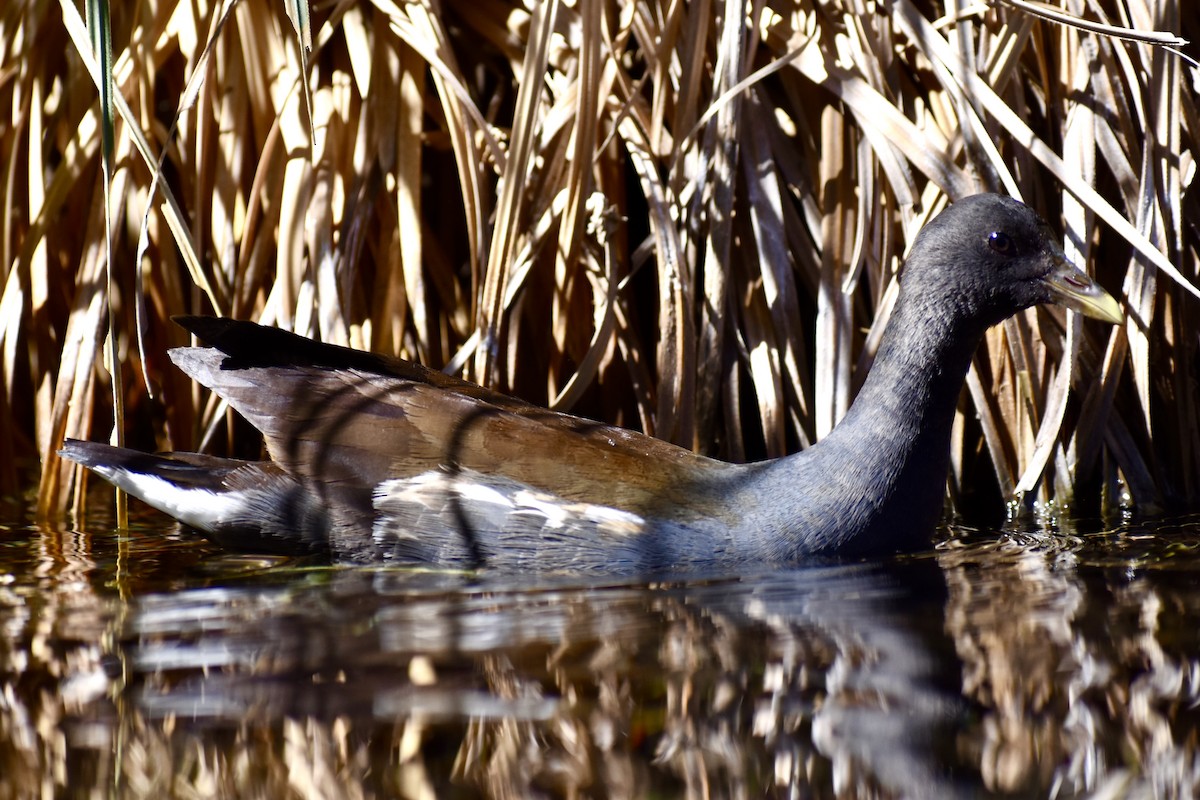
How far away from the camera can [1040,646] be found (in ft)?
6.28

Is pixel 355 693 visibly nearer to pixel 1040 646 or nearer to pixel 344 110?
pixel 1040 646

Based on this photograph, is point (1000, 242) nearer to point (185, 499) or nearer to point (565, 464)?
point (565, 464)

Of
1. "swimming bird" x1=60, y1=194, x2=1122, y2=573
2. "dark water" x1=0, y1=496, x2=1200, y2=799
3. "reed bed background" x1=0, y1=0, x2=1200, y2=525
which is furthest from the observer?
"reed bed background" x1=0, y1=0, x2=1200, y2=525

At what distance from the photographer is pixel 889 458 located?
9.05ft

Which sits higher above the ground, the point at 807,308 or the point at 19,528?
the point at 807,308

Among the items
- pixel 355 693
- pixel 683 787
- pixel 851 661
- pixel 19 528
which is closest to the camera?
pixel 683 787

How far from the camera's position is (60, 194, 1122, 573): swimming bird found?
2.70 metres

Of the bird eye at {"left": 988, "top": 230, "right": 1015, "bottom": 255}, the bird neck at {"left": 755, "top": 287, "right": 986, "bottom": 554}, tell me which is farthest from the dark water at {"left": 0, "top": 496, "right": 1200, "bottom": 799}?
the bird eye at {"left": 988, "top": 230, "right": 1015, "bottom": 255}

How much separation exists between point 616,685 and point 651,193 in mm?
1637

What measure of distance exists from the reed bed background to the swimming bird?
28cm

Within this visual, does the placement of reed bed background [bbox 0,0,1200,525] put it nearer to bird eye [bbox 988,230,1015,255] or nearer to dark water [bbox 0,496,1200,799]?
bird eye [bbox 988,230,1015,255]

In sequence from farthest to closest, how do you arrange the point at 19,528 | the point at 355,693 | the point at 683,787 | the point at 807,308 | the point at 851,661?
1. the point at 807,308
2. the point at 19,528
3. the point at 851,661
4. the point at 355,693
5. the point at 683,787

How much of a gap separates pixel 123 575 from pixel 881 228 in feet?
6.04

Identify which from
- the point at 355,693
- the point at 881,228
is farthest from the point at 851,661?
the point at 881,228
